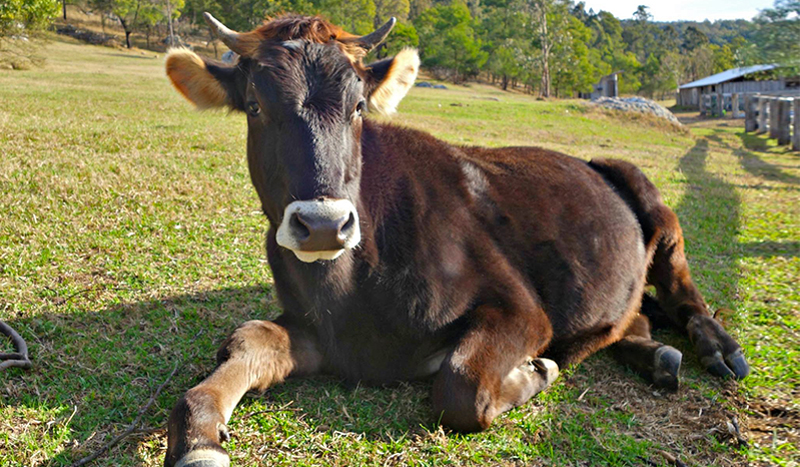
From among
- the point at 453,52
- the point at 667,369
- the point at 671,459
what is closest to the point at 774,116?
the point at 667,369

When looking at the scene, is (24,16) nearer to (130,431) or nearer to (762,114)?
(130,431)

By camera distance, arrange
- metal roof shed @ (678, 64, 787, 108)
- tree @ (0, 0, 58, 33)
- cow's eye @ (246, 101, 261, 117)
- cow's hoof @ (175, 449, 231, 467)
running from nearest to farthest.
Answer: cow's hoof @ (175, 449, 231, 467), cow's eye @ (246, 101, 261, 117), tree @ (0, 0, 58, 33), metal roof shed @ (678, 64, 787, 108)

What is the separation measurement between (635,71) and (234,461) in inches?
5126

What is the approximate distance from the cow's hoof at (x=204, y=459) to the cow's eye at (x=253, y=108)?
1959 millimetres

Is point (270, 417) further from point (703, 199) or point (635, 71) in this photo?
point (635, 71)

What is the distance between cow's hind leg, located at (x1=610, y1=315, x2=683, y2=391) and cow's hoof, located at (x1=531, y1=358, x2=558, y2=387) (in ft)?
2.16

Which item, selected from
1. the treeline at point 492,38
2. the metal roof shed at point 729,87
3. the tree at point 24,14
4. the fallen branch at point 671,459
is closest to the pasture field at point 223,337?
the fallen branch at point 671,459

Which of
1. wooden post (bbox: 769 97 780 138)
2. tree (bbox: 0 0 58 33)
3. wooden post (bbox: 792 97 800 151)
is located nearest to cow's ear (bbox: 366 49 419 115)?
wooden post (bbox: 792 97 800 151)

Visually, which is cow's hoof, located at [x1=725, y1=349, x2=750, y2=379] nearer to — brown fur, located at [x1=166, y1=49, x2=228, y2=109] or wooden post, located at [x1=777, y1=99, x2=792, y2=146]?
brown fur, located at [x1=166, y1=49, x2=228, y2=109]

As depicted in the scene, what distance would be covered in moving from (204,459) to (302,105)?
1.94 m

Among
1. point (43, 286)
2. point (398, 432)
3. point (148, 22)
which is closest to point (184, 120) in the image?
point (43, 286)

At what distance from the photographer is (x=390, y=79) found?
4.30m

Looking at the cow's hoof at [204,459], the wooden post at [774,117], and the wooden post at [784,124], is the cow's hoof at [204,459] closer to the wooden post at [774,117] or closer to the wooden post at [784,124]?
the wooden post at [784,124]

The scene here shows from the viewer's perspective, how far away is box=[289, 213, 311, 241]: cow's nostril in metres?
3.09
